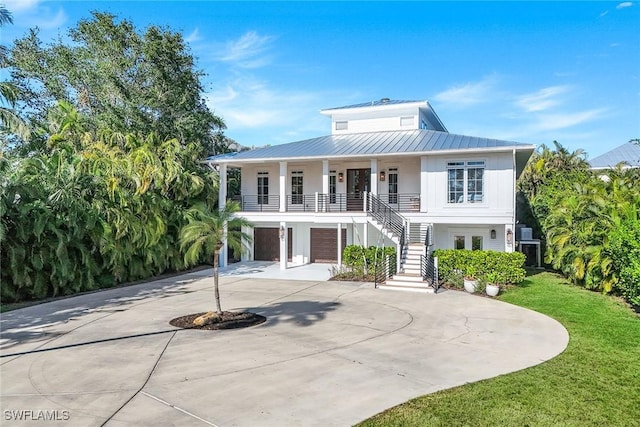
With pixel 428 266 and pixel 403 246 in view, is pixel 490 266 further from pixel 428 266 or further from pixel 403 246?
pixel 403 246

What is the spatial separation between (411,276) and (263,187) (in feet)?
36.2

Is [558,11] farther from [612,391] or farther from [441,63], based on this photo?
[612,391]

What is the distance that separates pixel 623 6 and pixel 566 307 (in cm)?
988

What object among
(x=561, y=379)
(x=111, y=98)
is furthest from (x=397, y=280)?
(x=111, y=98)

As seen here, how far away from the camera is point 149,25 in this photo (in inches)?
993

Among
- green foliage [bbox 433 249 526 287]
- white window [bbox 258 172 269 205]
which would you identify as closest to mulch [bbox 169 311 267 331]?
green foliage [bbox 433 249 526 287]

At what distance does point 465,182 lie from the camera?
706 inches

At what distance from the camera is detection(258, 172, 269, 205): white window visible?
23.4m

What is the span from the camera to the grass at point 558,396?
5.21 meters

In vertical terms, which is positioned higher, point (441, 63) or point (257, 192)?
point (441, 63)

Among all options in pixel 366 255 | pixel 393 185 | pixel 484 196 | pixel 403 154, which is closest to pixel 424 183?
pixel 403 154

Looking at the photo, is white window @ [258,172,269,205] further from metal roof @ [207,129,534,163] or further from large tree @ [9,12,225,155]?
large tree @ [9,12,225,155]

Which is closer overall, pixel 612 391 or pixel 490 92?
pixel 612 391

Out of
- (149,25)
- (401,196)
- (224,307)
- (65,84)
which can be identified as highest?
(149,25)
